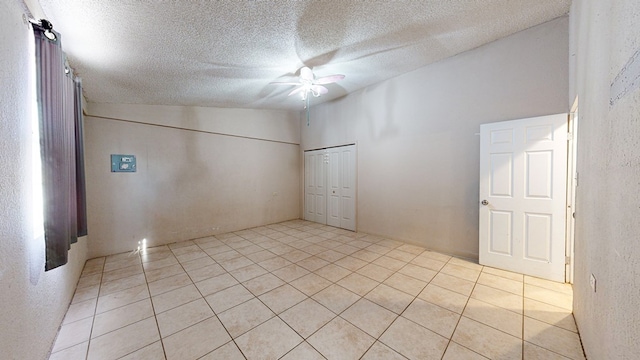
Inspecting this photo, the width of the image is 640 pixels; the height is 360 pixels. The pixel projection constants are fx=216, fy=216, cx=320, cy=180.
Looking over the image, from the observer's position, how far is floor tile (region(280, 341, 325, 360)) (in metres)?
1.55

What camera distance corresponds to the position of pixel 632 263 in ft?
3.09

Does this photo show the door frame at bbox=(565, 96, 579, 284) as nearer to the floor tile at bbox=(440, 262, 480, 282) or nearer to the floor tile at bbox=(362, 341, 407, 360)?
the floor tile at bbox=(440, 262, 480, 282)

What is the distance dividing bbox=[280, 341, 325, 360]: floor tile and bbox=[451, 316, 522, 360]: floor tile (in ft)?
3.58

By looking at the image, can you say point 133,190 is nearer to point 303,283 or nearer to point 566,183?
point 303,283

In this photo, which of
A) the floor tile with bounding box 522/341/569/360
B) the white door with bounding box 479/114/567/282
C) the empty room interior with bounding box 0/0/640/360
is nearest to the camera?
the empty room interior with bounding box 0/0/640/360

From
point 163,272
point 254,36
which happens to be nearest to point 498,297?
point 254,36

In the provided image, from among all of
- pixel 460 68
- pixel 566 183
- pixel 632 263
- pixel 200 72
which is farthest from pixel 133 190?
pixel 566 183

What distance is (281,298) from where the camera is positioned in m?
2.29

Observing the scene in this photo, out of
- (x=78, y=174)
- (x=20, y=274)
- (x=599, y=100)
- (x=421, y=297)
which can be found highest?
(x=599, y=100)

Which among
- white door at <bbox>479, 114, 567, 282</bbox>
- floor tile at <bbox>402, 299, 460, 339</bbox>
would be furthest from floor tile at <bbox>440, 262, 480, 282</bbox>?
floor tile at <bbox>402, 299, 460, 339</bbox>

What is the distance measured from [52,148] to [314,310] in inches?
97.5

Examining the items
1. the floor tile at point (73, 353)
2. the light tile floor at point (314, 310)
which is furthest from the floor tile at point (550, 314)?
the floor tile at point (73, 353)

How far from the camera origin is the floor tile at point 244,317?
1856mm

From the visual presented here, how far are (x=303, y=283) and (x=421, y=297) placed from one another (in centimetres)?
130
